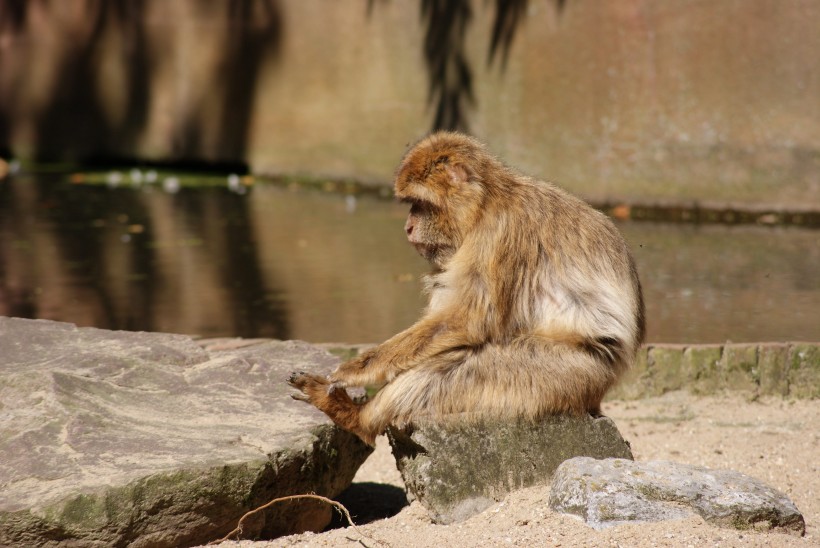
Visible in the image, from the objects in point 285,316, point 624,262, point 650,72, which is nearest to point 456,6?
point 650,72

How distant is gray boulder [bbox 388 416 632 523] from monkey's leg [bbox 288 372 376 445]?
150 millimetres

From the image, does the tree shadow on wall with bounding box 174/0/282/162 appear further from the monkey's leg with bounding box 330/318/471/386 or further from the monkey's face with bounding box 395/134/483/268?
the monkey's leg with bounding box 330/318/471/386

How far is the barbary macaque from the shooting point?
13.3ft

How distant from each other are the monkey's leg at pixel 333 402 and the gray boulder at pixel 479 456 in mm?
150

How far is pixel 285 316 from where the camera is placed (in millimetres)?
7355

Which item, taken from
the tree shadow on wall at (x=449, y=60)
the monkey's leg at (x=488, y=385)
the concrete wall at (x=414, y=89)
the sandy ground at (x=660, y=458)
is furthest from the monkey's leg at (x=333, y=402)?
the tree shadow on wall at (x=449, y=60)

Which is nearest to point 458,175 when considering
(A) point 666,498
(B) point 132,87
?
(A) point 666,498

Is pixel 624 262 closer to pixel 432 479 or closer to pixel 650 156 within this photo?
pixel 432 479

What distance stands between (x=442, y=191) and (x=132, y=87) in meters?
10.7

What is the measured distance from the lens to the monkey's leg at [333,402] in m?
4.17

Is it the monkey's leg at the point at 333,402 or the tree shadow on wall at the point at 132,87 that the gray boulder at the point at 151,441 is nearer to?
the monkey's leg at the point at 333,402

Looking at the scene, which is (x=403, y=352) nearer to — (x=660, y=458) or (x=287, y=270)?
(x=660, y=458)

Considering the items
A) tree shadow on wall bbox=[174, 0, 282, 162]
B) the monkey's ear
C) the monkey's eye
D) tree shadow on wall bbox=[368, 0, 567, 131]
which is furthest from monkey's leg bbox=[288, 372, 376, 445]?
tree shadow on wall bbox=[174, 0, 282, 162]

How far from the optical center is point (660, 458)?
206 inches
